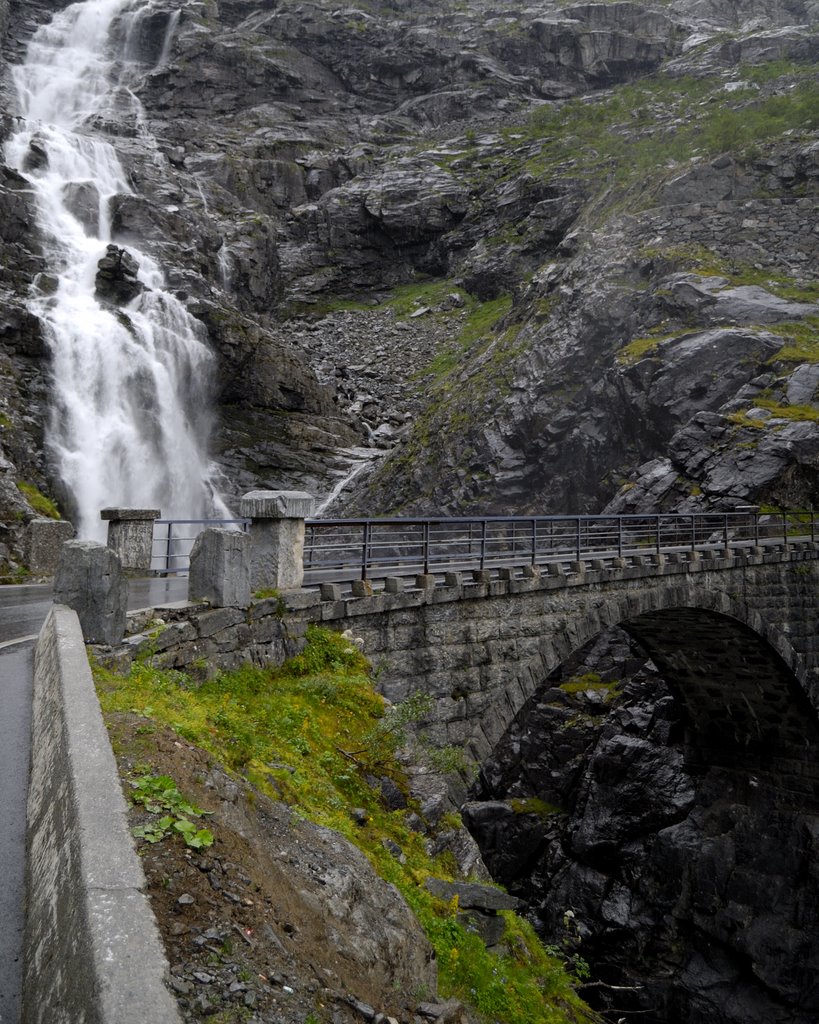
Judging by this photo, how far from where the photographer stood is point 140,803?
10.7 ft

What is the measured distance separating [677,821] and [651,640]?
5.56 m

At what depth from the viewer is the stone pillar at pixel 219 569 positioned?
23.7 feet

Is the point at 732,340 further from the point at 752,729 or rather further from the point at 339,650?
the point at 339,650

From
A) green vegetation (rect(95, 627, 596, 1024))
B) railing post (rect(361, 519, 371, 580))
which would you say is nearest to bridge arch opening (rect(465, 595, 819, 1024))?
railing post (rect(361, 519, 371, 580))

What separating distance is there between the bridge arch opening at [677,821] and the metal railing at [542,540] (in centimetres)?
207

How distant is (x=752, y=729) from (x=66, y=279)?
119ft

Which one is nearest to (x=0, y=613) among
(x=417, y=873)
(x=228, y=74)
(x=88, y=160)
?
(x=417, y=873)

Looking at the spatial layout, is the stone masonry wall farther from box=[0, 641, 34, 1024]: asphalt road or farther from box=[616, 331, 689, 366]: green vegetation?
box=[616, 331, 689, 366]: green vegetation

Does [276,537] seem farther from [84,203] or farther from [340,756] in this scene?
[84,203]

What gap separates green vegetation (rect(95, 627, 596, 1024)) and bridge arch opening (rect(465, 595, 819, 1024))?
32.7ft

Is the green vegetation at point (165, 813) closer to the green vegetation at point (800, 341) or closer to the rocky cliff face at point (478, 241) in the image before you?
the rocky cliff face at point (478, 241)

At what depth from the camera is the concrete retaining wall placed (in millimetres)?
1887

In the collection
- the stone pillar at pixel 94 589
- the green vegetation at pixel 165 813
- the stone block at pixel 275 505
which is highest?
the stone block at pixel 275 505

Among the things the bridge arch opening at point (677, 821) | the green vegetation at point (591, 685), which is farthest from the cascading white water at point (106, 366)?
the bridge arch opening at point (677, 821)
